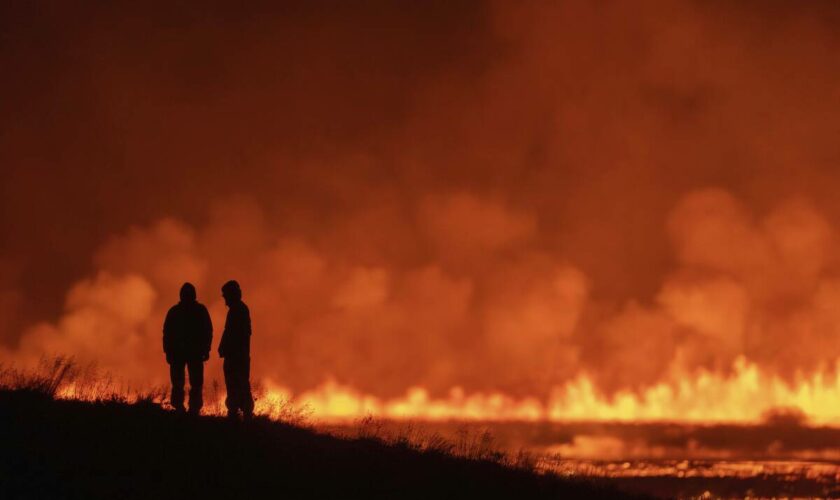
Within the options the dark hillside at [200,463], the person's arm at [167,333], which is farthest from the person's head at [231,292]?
the dark hillside at [200,463]

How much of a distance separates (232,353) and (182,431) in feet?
11.0

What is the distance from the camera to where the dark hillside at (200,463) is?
1830 centimetres

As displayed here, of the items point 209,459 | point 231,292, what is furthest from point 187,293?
point 209,459

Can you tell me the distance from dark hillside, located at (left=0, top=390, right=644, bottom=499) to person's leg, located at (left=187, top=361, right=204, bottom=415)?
2.56ft

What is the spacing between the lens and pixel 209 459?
65.5ft

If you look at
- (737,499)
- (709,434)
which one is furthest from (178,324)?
(709,434)

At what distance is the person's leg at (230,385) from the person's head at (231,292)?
1.38 meters

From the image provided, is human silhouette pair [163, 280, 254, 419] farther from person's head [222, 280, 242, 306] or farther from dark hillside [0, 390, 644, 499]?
dark hillside [0, 390, 644, 499]

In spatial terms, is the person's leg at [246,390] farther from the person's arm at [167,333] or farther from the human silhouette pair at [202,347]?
the person's arm at [167,333]

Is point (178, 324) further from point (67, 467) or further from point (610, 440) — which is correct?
point (610, 440)

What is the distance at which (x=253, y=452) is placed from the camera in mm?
21062

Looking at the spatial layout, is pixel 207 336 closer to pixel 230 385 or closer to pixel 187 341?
pixel 187 341

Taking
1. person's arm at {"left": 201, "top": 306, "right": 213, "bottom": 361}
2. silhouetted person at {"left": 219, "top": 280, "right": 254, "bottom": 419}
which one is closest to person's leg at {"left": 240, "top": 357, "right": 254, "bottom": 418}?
silhouetted person at {"left": 219, "top": 280, "right": 254, "bottom": 419}

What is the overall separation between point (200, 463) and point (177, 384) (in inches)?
205
